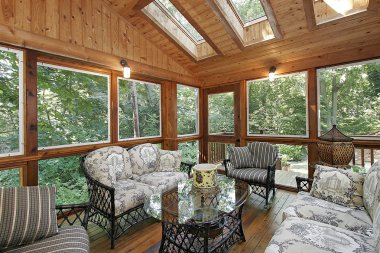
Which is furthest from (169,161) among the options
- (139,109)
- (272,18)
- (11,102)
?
(272,18)

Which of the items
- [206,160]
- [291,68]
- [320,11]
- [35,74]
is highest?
[320,11]

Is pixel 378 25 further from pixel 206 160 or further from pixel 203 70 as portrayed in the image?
pixel 206 160

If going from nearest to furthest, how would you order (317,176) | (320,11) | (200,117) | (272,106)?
(317,176), (320,11), (272,106), (200,117)

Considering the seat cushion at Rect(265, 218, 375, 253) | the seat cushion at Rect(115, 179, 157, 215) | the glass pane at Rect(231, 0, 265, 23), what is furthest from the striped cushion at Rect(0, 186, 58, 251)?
the glass pane at Rect(231, 0, 265, 23)

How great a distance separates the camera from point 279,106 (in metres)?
3.99

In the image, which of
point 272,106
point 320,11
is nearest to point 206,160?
point 272,106

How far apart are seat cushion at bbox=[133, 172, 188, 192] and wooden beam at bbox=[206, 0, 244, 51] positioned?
2406 mm

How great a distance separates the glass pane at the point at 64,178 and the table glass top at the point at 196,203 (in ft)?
4.92

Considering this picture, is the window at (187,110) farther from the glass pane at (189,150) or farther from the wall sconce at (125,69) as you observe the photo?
the wall sconce at (125,69)

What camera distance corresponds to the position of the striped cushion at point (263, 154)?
3446 millimetres

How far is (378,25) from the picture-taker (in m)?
2.68

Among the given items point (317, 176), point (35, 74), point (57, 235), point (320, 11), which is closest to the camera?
point (57, 235)

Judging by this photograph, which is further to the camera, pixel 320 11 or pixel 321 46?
pixel 321 46

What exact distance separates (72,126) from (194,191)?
205 cm
